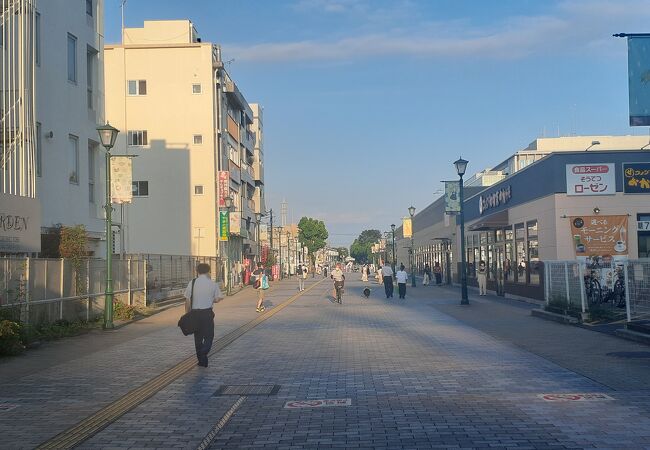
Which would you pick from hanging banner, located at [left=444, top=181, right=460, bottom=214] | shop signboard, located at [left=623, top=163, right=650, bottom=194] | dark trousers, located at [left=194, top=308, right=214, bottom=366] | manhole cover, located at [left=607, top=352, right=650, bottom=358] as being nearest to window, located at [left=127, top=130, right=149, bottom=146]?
hanging banner, located at [left=444, top=181, right=460, bottom=214]

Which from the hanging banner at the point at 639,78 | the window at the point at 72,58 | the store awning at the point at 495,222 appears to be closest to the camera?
the hanging banner at the point at 639,78

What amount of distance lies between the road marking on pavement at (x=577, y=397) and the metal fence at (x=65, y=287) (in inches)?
417

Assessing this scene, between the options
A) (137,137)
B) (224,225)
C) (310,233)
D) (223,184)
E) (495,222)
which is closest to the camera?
(495,222)

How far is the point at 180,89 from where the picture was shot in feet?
171

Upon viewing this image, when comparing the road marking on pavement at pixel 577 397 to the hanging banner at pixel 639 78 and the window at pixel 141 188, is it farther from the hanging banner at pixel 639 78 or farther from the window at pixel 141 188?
the window at pixel 141 188

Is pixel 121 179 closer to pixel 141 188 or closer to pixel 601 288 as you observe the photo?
pixel 601 288

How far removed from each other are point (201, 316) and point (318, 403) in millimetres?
3941

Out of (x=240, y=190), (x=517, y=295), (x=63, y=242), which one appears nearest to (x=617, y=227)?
(x=517, y=295)

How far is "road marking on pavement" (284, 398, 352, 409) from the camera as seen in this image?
9305 mm

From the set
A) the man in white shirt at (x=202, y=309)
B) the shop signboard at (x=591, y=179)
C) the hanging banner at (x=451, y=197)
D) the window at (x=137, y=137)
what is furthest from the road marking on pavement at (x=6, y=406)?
the window at (x=137, y=137)

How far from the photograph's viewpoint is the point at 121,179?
2134cm

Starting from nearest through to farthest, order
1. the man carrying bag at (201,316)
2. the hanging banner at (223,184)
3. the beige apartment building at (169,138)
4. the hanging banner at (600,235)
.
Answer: the man carrying bag at (201,316)
the hanging banner at (600,235)
the hanging banner at (223,184)
the beige apartment building at (169,138)

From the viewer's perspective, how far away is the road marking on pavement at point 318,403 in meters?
9.30

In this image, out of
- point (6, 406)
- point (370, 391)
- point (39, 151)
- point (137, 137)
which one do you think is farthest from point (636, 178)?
point (137, 137)
